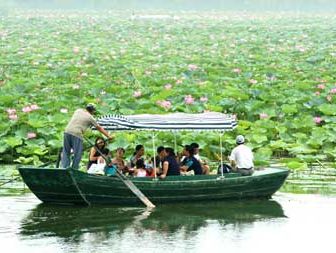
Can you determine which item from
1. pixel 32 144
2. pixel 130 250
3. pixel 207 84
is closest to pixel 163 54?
pixel 207 84

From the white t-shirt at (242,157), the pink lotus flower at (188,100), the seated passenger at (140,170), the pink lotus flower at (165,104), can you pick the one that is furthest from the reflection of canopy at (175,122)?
the pink lotus flower at (188,100)

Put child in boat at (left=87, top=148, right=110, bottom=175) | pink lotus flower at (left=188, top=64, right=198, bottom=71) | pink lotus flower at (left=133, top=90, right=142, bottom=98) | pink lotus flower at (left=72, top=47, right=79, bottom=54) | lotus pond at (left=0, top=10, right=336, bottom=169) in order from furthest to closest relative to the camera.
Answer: pink lotus flower at (left=72, top=47, right=79, bottom=54) → pink lotus flower at (left=188, top=64, right=198, bottom=71) → pink lotus flower at (left=133, top=90, right=142, bottom=98) → lotus pond at (left=0, top=10, right=336, bottom=169) → child in boat at (left=87, top=148, right=110, bottom=175)

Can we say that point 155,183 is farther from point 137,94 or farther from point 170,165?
point 137,94

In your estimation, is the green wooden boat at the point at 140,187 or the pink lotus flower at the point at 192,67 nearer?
the green wooden boat at the point at 140,187

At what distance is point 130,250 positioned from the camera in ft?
38.8

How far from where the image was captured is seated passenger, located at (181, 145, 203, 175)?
15.6 meters

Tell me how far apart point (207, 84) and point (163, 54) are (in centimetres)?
944

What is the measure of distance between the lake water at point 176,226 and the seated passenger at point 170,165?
522 millimetres

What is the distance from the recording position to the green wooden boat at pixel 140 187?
47.7 ft

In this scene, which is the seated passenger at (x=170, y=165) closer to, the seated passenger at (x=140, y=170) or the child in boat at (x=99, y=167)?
the seated passenger at (x=140, y=170)

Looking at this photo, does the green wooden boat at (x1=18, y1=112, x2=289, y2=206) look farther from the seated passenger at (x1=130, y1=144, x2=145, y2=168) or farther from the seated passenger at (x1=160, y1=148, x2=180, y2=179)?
the seated passenger at (x1=130, y1=144, x2=145, y2=168)

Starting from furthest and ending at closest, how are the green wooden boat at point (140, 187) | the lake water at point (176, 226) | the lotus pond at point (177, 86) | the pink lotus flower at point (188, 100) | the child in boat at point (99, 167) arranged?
the pink lotus flower at point (188, 100) < the lotus pond at point (177, 86) < the child in boat at point (99, 167) < the green wooden boat at point (140, 187) < the lake water at point (176, 226)

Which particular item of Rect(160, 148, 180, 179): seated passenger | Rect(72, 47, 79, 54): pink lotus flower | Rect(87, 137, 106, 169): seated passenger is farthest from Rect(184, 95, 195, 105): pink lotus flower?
Rect(72, 47, 79, 54): pink lotus flower

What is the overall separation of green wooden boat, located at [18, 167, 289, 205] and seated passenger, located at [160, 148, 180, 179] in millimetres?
139
